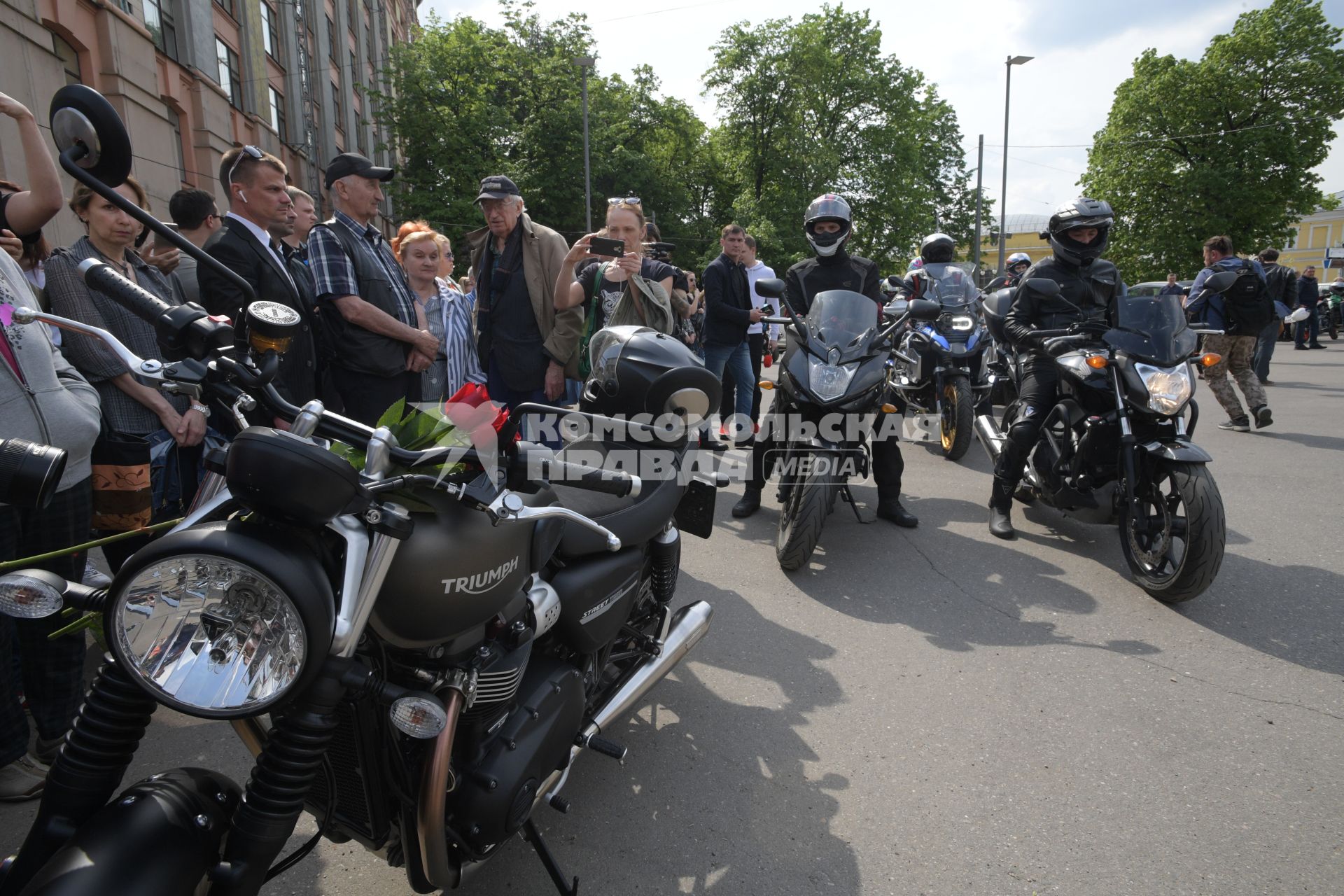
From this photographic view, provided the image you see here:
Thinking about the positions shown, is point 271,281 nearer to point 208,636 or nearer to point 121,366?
point 121,366

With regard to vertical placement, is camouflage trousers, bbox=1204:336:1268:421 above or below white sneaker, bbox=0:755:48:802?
above

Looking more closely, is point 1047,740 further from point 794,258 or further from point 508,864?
point 794,258

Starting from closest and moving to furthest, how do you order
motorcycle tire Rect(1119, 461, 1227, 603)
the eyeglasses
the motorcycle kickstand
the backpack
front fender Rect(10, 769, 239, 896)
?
front fender Rect(10, 769, 239, 896) → the motorcycle kickstand → the eyeglasses → motorcycle tire Rect(1119, 461, 1227, 603) → the backpack

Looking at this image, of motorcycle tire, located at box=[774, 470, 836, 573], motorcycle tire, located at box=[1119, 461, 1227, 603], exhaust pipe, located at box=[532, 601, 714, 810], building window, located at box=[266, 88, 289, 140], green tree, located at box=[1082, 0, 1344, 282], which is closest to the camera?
exhaust pipe, located at box=[532, 601, 714, 810]

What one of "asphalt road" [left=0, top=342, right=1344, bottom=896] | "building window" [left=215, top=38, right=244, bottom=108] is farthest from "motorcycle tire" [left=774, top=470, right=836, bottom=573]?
"building window" [left=215, top=38, right=244, bottom=108]

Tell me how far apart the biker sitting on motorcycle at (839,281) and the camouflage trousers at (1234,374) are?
4.72m

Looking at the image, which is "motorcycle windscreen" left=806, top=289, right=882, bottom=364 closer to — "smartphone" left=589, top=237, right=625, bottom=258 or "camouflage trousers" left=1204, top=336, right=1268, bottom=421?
"smartphone" left=589, top=237, right=625, bottom=258

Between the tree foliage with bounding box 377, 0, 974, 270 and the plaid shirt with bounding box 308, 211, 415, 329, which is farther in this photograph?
the tree foliage with bounding box 377, 0, 974, 270

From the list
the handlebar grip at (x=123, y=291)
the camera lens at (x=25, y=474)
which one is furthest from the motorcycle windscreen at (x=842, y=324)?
the camera lens at (x=25, y=474)

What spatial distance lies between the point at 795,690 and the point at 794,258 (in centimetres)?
2881

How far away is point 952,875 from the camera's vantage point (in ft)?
6.75

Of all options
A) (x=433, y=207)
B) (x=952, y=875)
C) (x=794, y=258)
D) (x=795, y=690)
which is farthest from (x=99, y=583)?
(x=794, y=258)

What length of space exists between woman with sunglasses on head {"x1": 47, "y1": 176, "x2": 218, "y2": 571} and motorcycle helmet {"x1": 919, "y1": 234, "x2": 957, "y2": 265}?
6879 millimetres

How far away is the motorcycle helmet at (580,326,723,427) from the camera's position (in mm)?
2291
